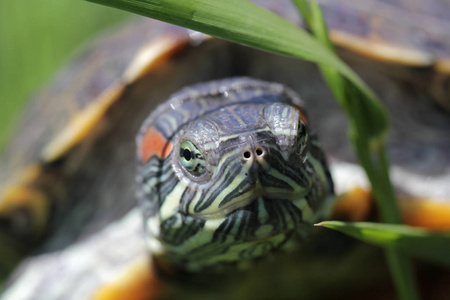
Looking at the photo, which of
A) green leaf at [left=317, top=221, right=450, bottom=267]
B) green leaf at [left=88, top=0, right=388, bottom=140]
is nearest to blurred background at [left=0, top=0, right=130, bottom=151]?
Result: green leaf at [left=88, top=0, right=388, bottom=140]

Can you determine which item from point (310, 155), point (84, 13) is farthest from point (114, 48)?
point (84, 13)

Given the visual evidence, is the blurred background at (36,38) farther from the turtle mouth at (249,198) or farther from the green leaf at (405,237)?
the green leaf at (405,237)

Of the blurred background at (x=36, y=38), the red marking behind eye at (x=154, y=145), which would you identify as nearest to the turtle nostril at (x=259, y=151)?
the red marking behind eye at (x=154, y=145)

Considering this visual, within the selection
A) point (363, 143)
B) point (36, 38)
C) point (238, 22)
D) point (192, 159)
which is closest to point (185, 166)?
point (192, 159)

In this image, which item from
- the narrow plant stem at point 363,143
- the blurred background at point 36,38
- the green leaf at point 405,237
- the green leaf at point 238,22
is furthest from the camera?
the blurred background at point 36,38

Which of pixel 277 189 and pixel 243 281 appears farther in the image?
pixel 243 281

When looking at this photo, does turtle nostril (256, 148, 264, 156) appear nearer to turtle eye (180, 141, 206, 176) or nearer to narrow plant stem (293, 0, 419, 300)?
turtle eye (180, 141, 206, 176)

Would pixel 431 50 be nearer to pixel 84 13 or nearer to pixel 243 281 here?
pixel 243 281
